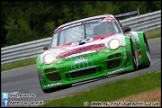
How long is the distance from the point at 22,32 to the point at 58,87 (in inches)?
864

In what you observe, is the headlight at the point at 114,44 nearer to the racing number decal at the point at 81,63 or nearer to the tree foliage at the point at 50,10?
the racing number decal at the point at 81,63

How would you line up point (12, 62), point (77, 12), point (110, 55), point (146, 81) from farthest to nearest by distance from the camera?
1. point (77, 12)
2. point (12, 62)
3. point (110, 55)
4. point (146, 81)

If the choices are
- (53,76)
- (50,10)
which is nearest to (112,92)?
(53,76)

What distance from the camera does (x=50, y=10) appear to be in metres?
38.8

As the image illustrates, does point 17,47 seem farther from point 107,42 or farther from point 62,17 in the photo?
point 62,17

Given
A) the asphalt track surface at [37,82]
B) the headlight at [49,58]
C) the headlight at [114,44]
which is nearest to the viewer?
the headlight at [114,44]

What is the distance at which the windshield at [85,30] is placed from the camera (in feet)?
33.9

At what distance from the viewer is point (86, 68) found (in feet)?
29.9

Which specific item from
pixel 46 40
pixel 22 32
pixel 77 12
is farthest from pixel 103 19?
pixel 77 12

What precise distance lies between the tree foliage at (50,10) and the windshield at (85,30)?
23.2 metres

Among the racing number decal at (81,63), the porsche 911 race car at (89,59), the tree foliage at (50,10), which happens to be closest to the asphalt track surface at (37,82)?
the porsche 911 race car at (89,59)

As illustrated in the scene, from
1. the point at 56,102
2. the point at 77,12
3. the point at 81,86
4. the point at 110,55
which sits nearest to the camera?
the point at 56,102

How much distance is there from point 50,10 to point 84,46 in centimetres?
2964

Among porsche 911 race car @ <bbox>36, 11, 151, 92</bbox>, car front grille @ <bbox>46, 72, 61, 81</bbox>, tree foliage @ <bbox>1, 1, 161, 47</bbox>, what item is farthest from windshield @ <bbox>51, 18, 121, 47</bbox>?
tree foliage @ <bbox>1, 1, 161, 47</bbox>
